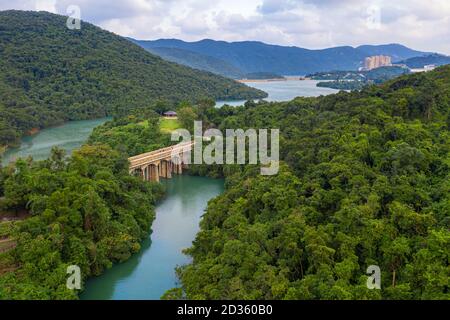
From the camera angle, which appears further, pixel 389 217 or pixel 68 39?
pixel 68 39

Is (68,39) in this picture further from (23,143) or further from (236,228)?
(236,228)

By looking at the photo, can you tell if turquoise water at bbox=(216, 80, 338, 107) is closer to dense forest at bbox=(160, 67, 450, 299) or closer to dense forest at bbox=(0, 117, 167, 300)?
dense forest at bbox=(160, 67, 450, 299)

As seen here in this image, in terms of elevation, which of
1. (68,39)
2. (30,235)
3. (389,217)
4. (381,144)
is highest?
(68,39)

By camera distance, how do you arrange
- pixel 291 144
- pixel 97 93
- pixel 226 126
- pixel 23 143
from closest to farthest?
pixel 291 144 < pixel 226 126 < pixel 23 143 < pixel 97 93

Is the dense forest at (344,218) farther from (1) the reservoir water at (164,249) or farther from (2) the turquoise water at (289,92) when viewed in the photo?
(2) the turquoise water at (289,92)

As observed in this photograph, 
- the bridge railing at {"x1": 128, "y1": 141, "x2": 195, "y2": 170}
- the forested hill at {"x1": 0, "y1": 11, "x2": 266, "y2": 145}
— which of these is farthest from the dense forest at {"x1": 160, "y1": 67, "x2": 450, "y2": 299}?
the forested hill at {"x1": 0, "y1": 11, "x2": 266, "y2": 145}
